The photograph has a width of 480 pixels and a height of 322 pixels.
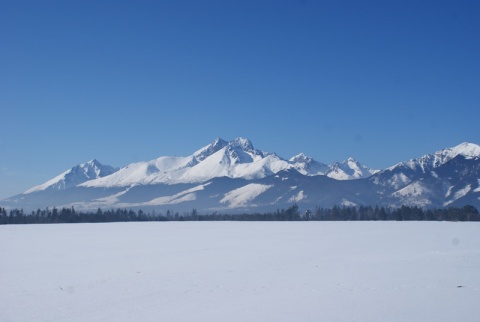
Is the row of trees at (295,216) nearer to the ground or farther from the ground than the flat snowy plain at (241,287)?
farther from the ground

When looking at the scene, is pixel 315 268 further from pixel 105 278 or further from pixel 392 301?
pixel 105 278

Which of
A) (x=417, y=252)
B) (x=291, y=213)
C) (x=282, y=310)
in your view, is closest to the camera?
(x=282, y=310)

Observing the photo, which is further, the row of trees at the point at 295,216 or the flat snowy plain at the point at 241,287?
the row of trees at the point at 295,216

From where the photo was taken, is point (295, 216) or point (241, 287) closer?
point (241, 287)

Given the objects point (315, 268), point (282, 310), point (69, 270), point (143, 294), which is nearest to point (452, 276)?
point (315, 268)

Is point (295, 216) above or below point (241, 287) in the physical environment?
above

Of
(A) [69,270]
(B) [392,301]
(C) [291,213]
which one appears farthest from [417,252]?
(C) [291,213]

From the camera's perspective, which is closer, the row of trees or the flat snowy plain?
the flat snowy plain

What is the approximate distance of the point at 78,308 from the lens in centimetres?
1566

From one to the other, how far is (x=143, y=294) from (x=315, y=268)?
9947 millimetres

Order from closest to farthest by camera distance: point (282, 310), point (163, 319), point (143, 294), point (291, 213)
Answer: point (163, 319) < point (282, 310) < point (143, 294) < point (291, 213)

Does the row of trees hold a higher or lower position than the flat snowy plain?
higher

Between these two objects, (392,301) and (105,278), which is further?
(105,278)

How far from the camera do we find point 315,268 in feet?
79.8
